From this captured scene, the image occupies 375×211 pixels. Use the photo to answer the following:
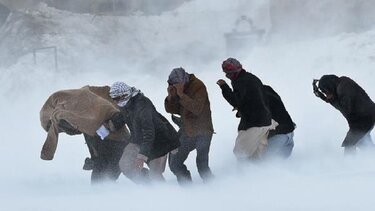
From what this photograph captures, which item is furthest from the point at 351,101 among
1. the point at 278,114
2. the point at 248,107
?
the point at 248,107

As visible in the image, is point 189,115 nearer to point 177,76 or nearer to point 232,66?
point 177,76

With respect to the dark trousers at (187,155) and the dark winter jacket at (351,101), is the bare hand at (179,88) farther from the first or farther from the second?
the dark winter jacket at (351,101)

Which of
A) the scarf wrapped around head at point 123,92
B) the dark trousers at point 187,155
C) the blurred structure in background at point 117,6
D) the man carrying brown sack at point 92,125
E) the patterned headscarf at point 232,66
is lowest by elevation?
the dark trousers at point 187,155

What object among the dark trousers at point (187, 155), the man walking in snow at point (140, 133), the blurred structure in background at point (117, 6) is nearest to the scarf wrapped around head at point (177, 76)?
the man walking in snow at point (140, 133)

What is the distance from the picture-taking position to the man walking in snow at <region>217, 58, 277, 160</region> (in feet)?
24.6

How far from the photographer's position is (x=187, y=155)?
759cm

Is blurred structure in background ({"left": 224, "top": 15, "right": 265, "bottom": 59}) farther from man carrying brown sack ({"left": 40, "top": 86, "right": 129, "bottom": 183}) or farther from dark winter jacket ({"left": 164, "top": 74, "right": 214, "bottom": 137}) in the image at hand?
man carrying brown sack ({"left": 40, "top": 86, "right": 129, "bottom": 183})

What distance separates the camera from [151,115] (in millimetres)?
7211

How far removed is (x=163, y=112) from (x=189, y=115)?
21.7 feet

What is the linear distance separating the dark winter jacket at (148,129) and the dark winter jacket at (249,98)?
61cm

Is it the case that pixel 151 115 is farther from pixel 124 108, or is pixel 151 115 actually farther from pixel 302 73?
pixel 302 73

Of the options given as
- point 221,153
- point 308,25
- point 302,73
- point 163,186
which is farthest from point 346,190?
point 308,25

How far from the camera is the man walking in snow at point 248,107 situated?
24.6 ft

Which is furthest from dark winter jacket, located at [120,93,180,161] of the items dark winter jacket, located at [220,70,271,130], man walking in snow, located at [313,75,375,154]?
man walking in snow, located at [313,75,375,154]
